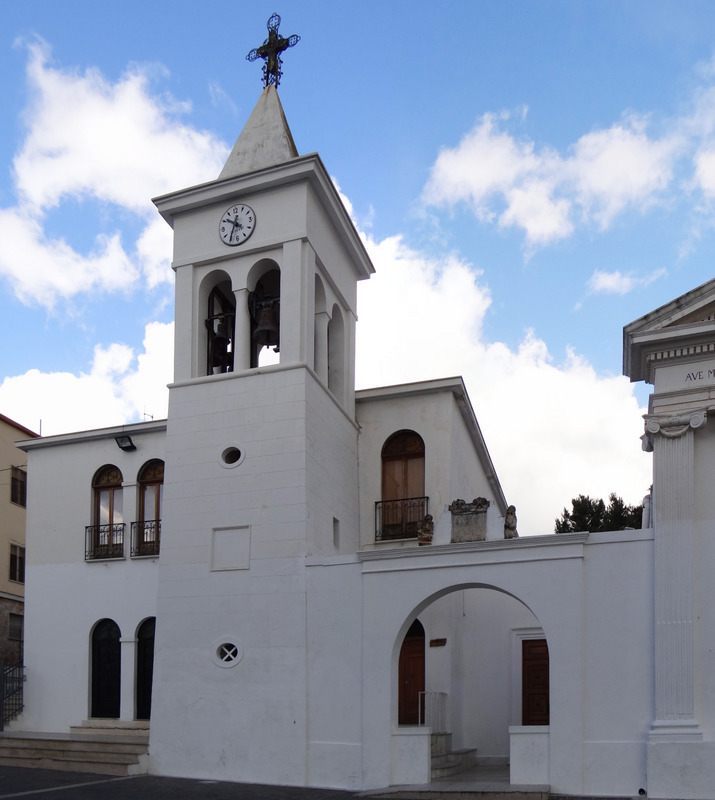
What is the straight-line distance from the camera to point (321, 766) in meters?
16.6

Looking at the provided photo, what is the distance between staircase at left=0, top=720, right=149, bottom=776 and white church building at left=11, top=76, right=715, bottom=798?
0.32m

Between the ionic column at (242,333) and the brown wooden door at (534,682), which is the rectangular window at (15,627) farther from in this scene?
the brown wooden door at (534,682)

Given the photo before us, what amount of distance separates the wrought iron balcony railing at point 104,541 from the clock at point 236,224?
22.2ft

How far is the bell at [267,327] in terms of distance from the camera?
19.4 m

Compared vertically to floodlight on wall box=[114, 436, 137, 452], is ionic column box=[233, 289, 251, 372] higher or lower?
higher

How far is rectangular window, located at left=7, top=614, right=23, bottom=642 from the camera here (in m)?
28.0

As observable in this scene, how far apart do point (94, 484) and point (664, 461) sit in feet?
41.7

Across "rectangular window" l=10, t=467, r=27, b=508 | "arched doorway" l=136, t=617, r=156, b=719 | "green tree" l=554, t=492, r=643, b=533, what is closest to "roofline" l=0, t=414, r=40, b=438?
"rectangular window" l=10, t=467, r=27, b=508

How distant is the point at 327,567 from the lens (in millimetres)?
17438

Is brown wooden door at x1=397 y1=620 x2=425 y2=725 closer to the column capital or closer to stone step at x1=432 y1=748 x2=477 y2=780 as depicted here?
stone step at x1=432 y1=748 x2=477 y2=780

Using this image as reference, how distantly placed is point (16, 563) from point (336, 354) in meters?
13.7

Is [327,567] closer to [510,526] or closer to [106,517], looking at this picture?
[510,526]

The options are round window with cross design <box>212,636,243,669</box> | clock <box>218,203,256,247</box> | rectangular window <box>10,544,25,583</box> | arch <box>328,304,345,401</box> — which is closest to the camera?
round window with cross design <box>212,636,243,669</box>

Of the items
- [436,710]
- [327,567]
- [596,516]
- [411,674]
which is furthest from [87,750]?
[596,516]
